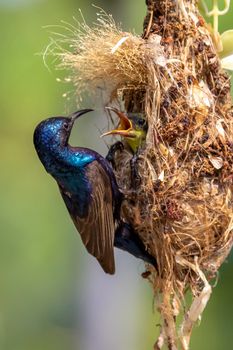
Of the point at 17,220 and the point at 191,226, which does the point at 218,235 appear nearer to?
the point at 191,226

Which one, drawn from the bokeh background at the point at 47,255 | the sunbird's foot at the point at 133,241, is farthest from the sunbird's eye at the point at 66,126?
the bokeh background at the point at 47,255

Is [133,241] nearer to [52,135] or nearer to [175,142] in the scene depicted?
[175,142]

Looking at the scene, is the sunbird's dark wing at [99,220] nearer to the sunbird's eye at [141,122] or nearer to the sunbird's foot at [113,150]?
the sunbird's foot at [113,150]

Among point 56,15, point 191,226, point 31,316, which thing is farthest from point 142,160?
point 31,316

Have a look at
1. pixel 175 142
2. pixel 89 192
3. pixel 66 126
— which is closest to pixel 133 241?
pixel 89 192

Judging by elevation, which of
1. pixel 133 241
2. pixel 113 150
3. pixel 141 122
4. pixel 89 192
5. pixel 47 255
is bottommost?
pixel 47 255

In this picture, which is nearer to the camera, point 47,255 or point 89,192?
point 89,192
